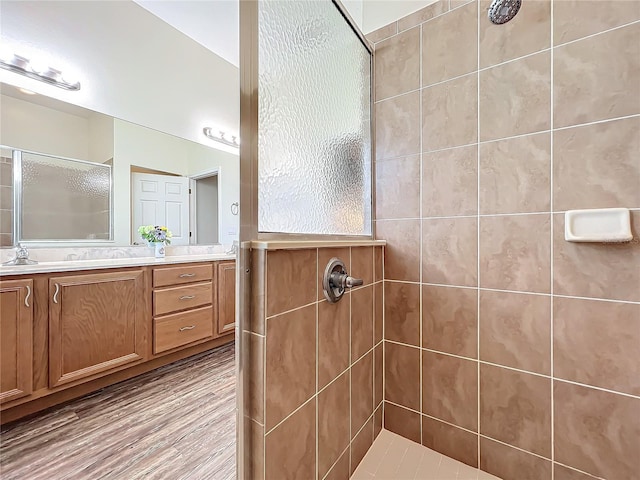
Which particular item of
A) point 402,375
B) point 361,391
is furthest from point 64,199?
point 402,375

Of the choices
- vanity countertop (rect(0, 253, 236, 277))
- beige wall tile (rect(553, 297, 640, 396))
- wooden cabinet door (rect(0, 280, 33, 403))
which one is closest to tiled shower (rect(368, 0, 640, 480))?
beige wall tile (rect(553, 297, 640, 396))

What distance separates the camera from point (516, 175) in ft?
3.38

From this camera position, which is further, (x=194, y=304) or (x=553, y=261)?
(x=194, y=304)

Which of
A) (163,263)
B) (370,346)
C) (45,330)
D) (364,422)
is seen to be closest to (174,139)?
(163,263)

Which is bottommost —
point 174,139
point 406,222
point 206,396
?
point 206,396

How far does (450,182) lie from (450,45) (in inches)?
22.9

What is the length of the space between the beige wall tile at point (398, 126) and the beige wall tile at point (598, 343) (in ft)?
2.75

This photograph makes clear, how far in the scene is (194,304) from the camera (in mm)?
2232

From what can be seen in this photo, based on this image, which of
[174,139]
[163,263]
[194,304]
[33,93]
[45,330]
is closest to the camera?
[45,330]

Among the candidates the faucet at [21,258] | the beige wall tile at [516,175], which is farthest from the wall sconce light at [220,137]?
the beige wall tile at [516,175]

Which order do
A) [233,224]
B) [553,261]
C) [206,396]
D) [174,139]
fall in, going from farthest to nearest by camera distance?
[233,224]
[174,139]
[206,396]
[553,261]

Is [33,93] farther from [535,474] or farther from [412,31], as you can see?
[535,474]

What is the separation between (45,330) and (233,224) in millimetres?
1702

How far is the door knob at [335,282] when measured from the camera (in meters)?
0.93
